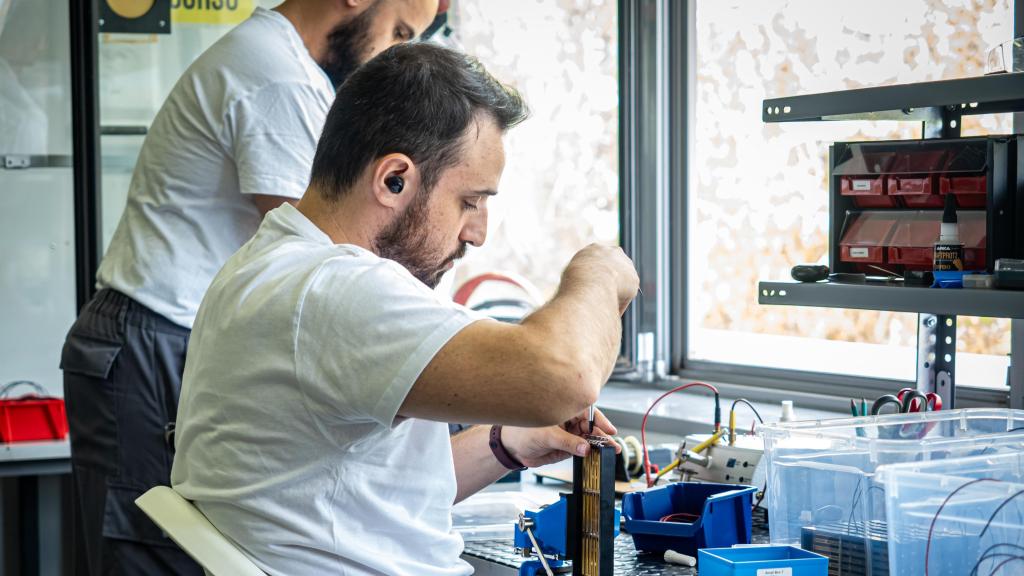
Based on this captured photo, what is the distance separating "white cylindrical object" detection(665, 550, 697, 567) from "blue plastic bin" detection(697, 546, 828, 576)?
6.6 inches

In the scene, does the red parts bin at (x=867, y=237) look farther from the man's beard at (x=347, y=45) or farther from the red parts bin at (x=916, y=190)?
the man's beard at (x=347, y=45)

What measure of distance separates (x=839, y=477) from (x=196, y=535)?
0.77 metres

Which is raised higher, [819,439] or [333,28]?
[333,28]

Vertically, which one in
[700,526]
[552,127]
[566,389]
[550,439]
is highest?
[552,127]

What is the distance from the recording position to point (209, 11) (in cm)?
321

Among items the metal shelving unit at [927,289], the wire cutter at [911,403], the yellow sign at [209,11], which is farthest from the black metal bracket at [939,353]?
the yellow sign at [209,11]

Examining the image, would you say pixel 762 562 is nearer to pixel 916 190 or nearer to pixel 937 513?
pixel 937 513

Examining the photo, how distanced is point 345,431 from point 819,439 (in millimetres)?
622

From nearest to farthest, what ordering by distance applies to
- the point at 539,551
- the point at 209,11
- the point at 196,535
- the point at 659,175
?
the point at 196,535 < the point at 539,551 < the point at 659,175 < the point at 209,11

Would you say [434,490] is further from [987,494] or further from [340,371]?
[987,494]

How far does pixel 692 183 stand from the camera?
3.04m

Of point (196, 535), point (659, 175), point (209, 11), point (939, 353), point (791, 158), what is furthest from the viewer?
point (209, 11)

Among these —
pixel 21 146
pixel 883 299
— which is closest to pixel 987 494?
pixel 883 299

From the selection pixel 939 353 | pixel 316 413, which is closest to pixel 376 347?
pixel 316 413
